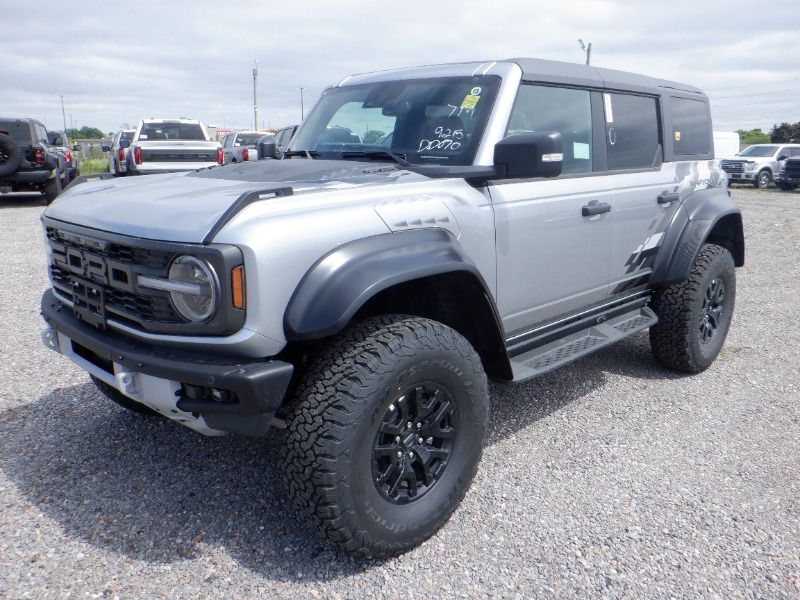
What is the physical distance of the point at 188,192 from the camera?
8.82 ft

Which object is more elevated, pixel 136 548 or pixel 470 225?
pixel 470 225

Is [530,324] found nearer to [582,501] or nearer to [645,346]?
[582,501]

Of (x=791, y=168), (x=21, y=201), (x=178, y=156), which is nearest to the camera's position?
(x=178, y=156)

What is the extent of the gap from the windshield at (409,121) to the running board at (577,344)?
1.01 meters

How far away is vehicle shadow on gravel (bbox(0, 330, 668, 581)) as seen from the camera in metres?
2.60

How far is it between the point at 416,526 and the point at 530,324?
1.29 metres

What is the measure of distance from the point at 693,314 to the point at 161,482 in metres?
3.32

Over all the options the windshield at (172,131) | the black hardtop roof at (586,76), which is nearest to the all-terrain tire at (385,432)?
the black hardtop roof at (586,76)

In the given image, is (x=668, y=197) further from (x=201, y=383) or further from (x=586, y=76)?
(x=201, y=383)

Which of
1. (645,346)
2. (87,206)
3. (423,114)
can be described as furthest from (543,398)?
(87,206)

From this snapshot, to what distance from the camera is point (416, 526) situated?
8.45 ft

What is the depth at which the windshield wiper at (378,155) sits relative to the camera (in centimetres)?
326

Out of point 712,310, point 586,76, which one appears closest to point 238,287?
point 586,76

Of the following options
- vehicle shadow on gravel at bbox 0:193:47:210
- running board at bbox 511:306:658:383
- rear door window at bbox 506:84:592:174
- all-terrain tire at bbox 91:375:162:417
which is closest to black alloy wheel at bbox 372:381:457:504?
running board at bbox 511:306:658:383
